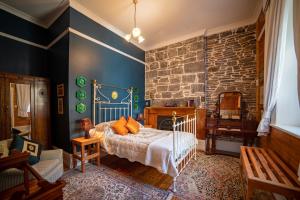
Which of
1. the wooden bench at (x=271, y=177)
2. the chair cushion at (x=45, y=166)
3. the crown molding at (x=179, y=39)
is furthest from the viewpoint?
the crown molding at (x=179, y=39)

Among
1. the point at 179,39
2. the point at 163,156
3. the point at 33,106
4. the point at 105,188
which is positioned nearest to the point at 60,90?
the point at 33,106

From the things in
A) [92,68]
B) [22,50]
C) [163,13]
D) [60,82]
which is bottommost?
[60,82]

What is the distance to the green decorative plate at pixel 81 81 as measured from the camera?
9.69ft

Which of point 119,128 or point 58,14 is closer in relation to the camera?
point 119,128

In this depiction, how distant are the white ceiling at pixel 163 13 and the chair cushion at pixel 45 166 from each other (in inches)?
117

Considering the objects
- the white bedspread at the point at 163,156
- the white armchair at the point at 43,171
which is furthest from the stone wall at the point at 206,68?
the white armchair at the point at 43,171

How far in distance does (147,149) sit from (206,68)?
3023mm

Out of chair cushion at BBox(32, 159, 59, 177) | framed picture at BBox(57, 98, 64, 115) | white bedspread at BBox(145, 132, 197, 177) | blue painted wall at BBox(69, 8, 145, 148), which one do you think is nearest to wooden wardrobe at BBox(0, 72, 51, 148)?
framed picture at BBox(57, 98, 64, 115)

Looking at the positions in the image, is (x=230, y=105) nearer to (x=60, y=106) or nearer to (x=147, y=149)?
(x=147, y=149)

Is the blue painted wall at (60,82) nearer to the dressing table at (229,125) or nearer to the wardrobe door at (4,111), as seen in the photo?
the wardrobe door at (4,111)

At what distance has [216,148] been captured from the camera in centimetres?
379

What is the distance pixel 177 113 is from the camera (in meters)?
4.20

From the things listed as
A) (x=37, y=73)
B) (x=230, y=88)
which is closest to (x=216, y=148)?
(x=230, y=88)

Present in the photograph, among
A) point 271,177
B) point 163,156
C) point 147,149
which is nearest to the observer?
point 271,177
